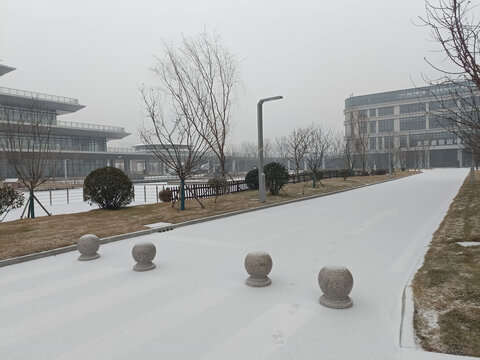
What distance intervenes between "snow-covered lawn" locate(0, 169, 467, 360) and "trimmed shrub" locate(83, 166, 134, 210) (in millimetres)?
6255

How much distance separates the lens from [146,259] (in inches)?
241

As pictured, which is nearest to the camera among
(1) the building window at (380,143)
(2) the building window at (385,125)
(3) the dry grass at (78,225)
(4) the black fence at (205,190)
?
(3) the dry grass at (78,225)

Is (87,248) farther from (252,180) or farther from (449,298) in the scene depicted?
(252,180)

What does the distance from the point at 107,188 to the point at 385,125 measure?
279ft

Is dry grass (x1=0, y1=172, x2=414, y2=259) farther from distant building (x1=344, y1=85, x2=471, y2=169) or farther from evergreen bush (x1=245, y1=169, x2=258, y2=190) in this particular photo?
distant building (x1=344, y1=85, x2=471, y2=169)

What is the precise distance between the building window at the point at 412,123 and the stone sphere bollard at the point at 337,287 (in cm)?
8724

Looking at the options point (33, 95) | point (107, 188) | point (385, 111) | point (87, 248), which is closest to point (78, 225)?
point (107, 188)

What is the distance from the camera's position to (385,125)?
84.9 m

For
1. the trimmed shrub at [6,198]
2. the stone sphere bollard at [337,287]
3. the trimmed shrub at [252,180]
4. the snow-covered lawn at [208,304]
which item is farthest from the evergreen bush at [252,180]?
the stone sphere bollard at [337,287]

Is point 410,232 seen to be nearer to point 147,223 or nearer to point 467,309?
point 467,309

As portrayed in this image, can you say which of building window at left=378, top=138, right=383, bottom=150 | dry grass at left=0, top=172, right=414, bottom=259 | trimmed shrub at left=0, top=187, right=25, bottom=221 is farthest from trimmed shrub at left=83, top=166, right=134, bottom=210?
building window at left=378, top=138, right=383, bottom=150

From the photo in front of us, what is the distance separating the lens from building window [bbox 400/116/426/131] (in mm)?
79188

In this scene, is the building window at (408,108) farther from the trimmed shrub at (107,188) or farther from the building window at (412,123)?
the trimmed shrub at (107,188)

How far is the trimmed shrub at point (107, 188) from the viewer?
14.1 metres
